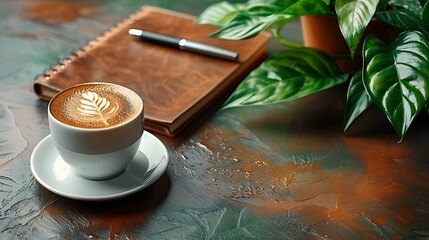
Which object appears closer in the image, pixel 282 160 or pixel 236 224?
pixel 236 224

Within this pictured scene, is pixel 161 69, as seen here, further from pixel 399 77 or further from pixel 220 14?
pixel 399 77

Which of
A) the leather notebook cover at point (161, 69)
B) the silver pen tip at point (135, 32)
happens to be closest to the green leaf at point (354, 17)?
the leather notebook cover at point (161, 69)

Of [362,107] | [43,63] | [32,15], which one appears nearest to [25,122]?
[43,63]

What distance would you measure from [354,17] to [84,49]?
426 millimetres

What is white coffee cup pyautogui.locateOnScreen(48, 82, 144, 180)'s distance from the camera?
0.70 meters

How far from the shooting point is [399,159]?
32.6 inches

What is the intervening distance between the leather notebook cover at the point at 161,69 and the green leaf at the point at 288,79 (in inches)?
2.5

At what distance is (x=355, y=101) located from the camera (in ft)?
2.86

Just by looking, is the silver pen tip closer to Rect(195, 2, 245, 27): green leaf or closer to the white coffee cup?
Rect(195, 2, 245, 27): green leaf

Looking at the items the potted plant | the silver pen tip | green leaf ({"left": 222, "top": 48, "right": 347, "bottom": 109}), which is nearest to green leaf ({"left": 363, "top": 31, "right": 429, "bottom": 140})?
the potted plant

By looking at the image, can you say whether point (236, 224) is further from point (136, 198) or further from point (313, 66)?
point (313, 66)

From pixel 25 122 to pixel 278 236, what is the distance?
0.38 metres

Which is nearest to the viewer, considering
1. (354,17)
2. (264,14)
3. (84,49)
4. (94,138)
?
(94,138)

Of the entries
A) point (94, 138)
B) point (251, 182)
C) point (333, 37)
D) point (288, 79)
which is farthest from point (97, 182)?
point (333, 37)
